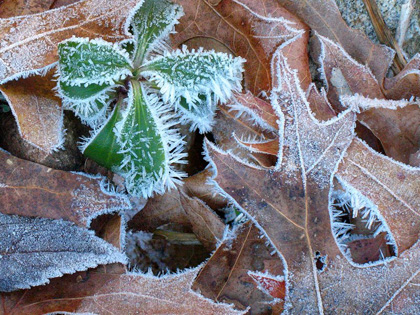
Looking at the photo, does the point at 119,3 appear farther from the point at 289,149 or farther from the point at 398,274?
the point at 398,274

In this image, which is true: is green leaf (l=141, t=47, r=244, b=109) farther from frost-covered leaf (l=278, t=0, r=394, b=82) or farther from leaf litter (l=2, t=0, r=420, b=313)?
frost-covered leaf (l=278, t=0, r=394, b=82)

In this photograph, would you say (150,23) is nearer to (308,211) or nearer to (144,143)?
(144,143)

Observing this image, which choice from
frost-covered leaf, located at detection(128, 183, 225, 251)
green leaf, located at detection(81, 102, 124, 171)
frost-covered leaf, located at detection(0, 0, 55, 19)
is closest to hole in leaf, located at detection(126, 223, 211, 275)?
frost-covered leaf, located at detection(128, 183, 225, 251)

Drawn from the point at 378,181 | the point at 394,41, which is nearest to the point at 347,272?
the point at 378,181

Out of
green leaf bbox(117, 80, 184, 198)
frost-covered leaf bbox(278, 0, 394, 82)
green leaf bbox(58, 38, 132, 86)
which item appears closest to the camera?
green leaf bbox(58, 38, 132, 86)

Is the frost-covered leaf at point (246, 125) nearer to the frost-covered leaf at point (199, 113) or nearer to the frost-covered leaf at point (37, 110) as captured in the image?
the frost-covered leaf at point (199, 113)

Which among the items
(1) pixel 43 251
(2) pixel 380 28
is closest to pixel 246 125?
(2) pixel 380 28
